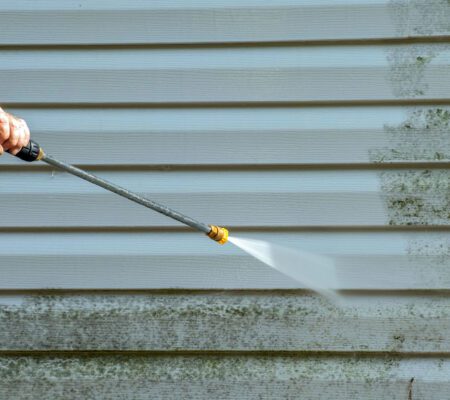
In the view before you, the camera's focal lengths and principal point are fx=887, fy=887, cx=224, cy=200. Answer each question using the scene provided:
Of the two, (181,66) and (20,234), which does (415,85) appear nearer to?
(181,66)

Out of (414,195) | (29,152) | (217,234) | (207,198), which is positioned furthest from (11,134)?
(414,195)

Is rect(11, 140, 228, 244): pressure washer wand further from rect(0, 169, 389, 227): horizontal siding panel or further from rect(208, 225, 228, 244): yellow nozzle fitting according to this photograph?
rect(0, 169, 389, 227): horizontal siding panel

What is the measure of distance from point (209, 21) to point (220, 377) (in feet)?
4.94

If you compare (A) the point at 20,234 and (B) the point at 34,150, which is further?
(A) the point at 20,234

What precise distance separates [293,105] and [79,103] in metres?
0.91

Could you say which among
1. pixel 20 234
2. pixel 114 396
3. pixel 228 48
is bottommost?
pixel 114 396

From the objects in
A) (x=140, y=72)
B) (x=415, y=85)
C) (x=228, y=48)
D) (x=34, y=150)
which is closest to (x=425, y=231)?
(x=415, y=85)

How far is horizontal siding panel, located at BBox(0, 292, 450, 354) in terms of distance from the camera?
3740mm

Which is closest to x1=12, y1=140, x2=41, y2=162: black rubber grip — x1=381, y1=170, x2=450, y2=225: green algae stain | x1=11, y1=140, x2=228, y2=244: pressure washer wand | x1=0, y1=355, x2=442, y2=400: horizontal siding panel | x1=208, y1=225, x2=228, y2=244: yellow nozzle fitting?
x1=11, y1=140, x2=228, y2=244: pressure washer wand

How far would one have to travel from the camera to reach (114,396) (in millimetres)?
3787

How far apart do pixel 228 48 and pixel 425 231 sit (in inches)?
44.5

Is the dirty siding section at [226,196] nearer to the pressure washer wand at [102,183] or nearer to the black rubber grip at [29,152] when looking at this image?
the pressure washer wand at [102,183]

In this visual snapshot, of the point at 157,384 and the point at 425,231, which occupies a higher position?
the point at 425,231

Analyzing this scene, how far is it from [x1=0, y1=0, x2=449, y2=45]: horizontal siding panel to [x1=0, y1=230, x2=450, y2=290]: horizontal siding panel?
32.6 inches
